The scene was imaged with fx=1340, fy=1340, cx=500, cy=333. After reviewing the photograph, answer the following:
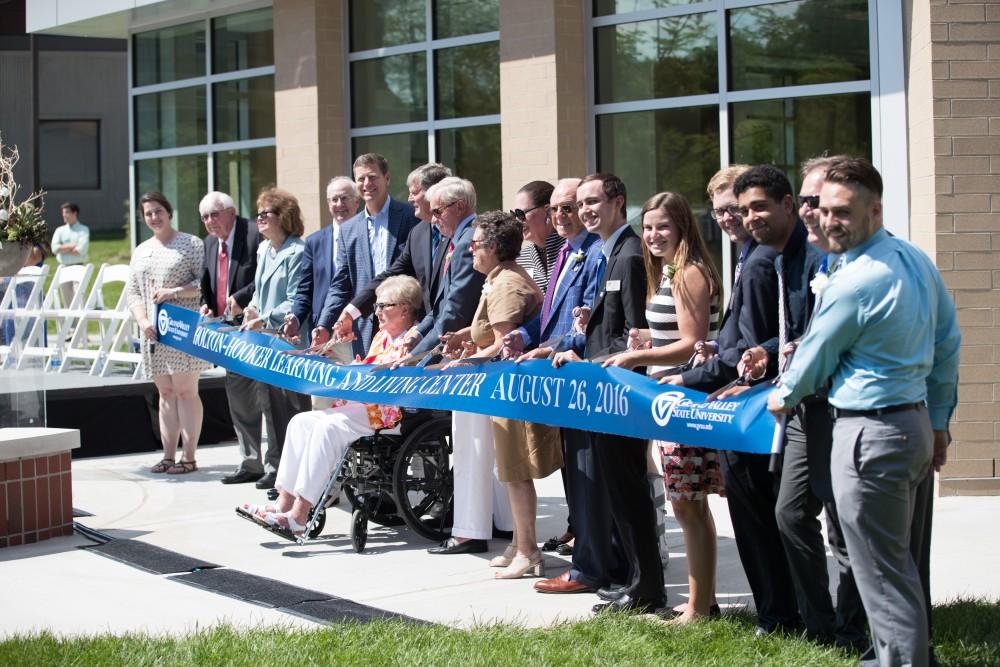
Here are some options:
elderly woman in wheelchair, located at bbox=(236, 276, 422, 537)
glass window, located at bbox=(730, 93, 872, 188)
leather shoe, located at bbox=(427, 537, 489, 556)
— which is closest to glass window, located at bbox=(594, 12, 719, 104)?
glass window, located at bbox=(730, 93, 872, 188)

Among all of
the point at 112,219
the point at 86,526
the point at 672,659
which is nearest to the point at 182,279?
the point at 86,526

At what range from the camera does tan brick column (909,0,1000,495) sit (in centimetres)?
891

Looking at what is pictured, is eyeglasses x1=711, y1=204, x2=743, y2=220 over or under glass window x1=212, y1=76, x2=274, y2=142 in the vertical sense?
under

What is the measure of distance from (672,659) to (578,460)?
167 centimetres

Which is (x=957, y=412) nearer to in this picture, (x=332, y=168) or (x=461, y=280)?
(x=461, y=280)

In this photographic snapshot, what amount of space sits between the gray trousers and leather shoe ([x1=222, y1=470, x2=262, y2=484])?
685 centimetres

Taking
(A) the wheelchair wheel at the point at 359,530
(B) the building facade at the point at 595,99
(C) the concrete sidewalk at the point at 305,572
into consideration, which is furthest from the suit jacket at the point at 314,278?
(B) the building facade at the point at 595,99

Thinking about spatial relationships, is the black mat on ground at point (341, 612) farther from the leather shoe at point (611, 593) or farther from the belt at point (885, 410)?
the belt at point (885, 410)

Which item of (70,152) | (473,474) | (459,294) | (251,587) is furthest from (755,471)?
(70,152)

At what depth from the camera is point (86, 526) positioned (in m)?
8.84

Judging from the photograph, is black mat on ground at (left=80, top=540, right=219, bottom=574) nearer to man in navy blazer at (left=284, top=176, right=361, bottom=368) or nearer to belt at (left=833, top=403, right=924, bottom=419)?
man in navy blazer at (left=284, top=176, right=361, bottom=368)

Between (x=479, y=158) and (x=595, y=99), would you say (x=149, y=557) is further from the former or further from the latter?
(x=479, y=158)

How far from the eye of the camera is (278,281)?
391 inches

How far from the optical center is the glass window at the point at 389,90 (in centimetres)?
A: 1473
